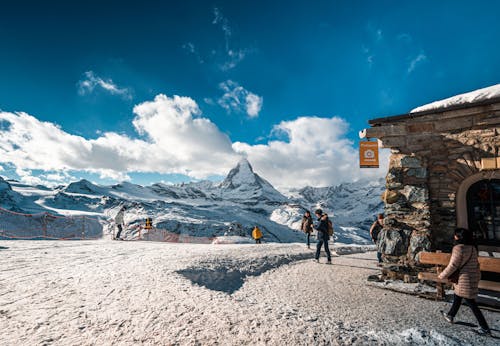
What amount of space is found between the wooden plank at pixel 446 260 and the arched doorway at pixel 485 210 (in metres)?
1.59

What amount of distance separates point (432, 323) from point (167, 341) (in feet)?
13.6

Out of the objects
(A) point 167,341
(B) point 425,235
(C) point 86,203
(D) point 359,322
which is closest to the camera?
(A) point 167,341

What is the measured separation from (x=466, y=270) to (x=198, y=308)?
4.34 metres

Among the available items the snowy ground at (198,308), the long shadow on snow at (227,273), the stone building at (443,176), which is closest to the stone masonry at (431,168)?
the stone building at (443,176)

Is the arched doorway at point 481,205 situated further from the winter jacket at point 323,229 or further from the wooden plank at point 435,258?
the winter jacket at point 323,229

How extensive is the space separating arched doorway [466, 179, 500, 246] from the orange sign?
2.36m

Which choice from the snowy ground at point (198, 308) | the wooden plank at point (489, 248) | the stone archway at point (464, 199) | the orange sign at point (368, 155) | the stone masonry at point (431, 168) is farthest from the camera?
the orange sign at point (368, 155)

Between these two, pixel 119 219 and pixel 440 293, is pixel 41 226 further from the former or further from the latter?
pixel 440 293

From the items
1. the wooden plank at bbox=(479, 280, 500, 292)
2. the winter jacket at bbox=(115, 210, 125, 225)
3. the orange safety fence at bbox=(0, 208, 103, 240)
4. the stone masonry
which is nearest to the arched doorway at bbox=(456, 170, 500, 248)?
the stone masonry

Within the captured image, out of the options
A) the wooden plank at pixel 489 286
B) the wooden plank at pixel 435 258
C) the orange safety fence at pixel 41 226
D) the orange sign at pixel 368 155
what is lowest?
the orange safety fence at pixel 41 226

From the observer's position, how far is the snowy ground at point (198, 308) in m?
3.35

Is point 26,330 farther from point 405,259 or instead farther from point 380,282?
point 405,259

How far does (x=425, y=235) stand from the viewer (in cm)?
635

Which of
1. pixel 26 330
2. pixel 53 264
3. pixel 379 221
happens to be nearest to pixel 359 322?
pixel 26 330
